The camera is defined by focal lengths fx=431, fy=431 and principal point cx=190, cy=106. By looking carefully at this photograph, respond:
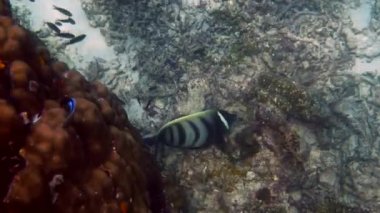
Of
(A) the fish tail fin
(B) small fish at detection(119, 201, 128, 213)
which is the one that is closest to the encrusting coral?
(B) small fish at detection(119, 201, 128, 213)

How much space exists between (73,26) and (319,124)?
4312 millimetres

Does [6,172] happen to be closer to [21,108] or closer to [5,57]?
[21,108]

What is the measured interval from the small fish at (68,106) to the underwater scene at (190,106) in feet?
0.09

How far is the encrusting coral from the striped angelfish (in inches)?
22.0

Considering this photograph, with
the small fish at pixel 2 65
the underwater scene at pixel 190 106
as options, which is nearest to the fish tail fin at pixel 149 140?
the underwater scene at pixel 190 106

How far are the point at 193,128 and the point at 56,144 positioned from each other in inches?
73.2

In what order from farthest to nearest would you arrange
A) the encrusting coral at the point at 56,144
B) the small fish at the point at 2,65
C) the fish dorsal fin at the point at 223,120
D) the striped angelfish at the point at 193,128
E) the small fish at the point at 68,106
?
the fish dorsal fin at the point at 223,120
the striped angelfish at the point at 193,128
the small fish at the point at 2,65
the small fish at the point at 68,106
the encrusting coral at the point at 56,144

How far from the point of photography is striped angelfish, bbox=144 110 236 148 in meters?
4.79

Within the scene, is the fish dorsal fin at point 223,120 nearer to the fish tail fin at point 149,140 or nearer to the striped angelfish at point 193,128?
the striped angelfish at point 193,128

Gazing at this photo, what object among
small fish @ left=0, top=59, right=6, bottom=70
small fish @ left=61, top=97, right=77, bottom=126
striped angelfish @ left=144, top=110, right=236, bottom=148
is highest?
small fish @ left=0, top=59, right=6, bottom=70

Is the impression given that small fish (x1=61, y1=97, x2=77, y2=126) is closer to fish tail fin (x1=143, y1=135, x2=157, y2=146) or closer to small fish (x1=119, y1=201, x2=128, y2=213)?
small fish (x1=119, y1=201, x2=128, y2=213)

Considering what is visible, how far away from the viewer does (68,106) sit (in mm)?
3562

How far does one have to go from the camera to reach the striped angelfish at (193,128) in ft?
15.7

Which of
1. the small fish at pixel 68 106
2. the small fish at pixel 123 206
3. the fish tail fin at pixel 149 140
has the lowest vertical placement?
the fish tail fin at pixel 149 140
